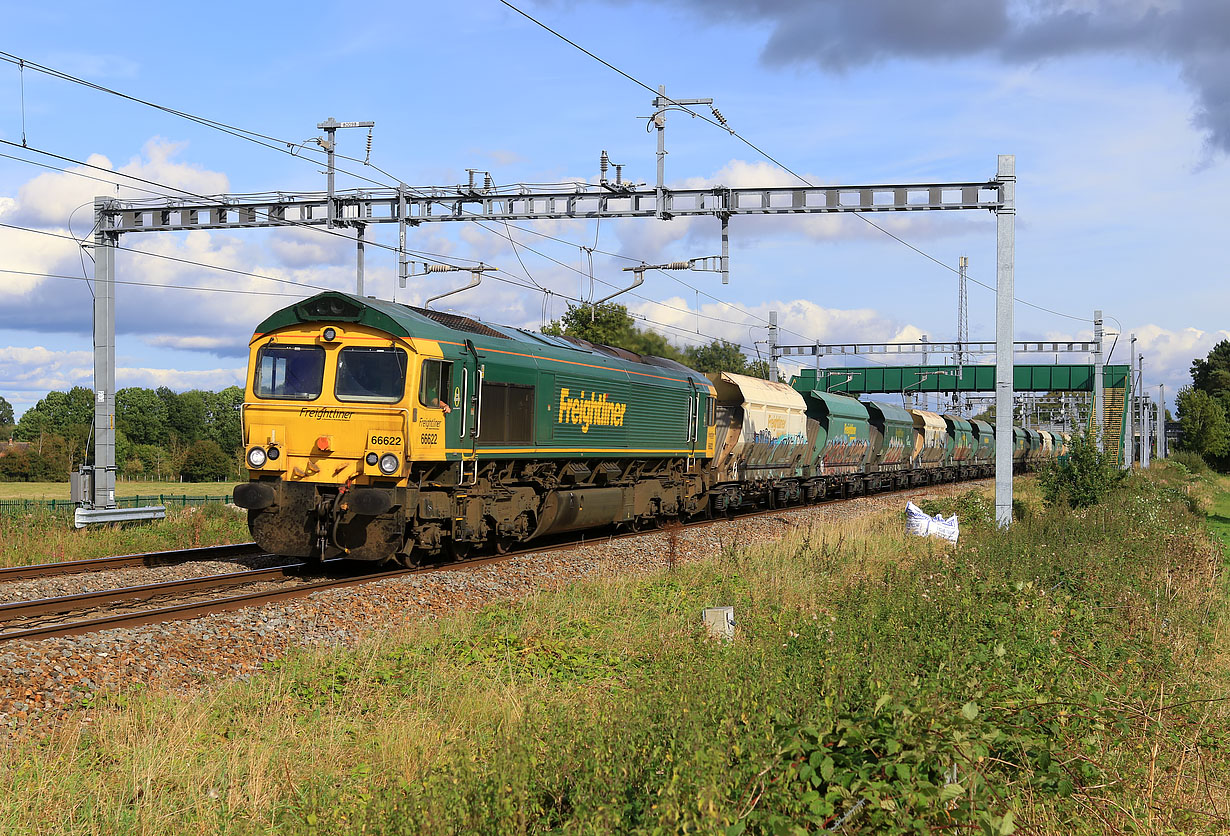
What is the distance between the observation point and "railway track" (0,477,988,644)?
434 inches

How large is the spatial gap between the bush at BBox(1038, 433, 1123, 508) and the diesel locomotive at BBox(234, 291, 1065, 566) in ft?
34.6

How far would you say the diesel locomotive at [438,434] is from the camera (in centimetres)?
1416

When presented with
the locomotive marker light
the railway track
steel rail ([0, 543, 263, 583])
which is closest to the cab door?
the railway track

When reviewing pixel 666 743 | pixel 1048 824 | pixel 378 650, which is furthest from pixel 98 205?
pixel 1048 824

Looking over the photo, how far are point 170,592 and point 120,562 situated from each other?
313cm

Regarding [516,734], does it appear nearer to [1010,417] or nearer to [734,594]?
[734,594]

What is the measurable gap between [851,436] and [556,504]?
19.6 meters

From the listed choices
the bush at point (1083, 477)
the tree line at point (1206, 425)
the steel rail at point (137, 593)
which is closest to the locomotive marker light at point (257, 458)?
the steel rail at point (137, 593)

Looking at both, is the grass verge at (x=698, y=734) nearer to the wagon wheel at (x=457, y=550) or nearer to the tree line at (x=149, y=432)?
the wagon wheel at (x=457, y=550)

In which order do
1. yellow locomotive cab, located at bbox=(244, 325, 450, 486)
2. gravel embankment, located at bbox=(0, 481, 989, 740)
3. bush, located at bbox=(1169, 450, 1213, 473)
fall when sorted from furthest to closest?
1. bush, located at bbox=(1169, 450, 1213, 473)
2. yellow locomotive cab, located at bbox=(244, 325, 450, 486)
3. gravel embankment, located at bbox=(0, 481, 989, 740)

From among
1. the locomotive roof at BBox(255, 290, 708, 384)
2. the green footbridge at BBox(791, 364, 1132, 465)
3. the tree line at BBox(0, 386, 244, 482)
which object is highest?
the green footbridge at BBox(791, 364, 1132, 465)

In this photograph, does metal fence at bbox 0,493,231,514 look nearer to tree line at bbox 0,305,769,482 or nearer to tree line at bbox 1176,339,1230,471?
tree line at bbox 0,305,769,482

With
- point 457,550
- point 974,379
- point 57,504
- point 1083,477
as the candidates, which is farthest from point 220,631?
point 974,379

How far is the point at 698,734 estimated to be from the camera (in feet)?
17.0
